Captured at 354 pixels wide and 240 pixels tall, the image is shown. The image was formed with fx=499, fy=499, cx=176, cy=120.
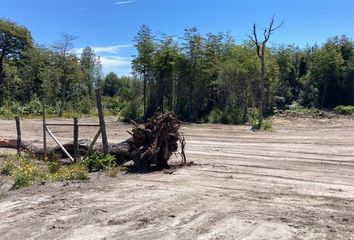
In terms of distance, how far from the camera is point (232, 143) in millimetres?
18969

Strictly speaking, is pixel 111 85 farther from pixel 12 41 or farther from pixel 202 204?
pixel 202 204

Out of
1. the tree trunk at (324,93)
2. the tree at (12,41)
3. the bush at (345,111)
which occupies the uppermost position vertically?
the tree at (12,41)

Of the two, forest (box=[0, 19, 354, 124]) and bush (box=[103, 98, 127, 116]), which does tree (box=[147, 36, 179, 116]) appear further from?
bush (box=[103, 98, 127, 116])

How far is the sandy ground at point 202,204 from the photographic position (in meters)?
6.82

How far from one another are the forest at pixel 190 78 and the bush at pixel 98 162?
1512 centimetres

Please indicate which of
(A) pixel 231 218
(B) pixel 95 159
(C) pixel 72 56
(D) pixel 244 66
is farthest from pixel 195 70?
(A) pixel 231 218

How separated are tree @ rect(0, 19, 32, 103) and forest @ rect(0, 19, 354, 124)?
10 cm

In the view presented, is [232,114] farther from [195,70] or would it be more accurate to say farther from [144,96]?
[144,96]

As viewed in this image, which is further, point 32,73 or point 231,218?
point 32,73

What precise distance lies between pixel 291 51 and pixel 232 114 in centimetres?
1873

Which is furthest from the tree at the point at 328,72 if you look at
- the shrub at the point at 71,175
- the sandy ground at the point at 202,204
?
the shrub at the point at 71,175

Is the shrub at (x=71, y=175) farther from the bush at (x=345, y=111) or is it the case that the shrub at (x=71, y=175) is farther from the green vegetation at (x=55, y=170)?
the bush at (x=345, y=111)

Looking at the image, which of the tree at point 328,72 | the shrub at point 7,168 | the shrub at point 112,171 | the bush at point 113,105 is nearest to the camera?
the shrub at point 112,171

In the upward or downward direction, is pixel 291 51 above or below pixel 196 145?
above
